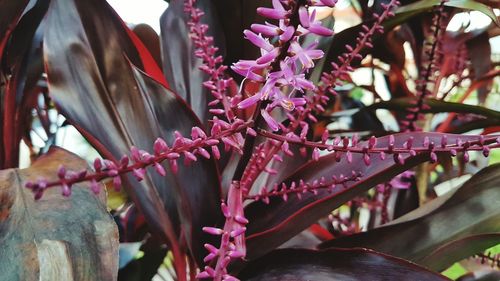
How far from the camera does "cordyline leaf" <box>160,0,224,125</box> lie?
1.91 ft

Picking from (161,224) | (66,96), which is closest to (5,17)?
(66,96)

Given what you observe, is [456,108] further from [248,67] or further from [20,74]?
[20,74]

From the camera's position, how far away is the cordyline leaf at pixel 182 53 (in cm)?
58

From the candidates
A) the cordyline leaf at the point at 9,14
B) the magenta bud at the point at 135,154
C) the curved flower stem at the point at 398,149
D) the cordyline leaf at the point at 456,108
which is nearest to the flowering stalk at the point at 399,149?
the curved flower stem at the point at 398,149

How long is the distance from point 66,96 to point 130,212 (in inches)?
12.6

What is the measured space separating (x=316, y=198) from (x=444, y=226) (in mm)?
122

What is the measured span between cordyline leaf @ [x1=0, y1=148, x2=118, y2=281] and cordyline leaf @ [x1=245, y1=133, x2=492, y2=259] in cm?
14

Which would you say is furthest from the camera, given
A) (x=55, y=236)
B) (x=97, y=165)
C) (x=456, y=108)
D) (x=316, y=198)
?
(x=456, y=108)

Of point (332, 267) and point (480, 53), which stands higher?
point (480, 53)

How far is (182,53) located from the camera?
59cm

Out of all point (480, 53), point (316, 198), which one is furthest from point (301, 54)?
point (480, 53)

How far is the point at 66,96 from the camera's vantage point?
45 cm

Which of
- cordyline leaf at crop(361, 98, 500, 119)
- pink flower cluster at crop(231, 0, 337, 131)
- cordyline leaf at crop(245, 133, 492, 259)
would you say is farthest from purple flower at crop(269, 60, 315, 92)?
cordyline leaf at crop(361, 98, 500, 119)

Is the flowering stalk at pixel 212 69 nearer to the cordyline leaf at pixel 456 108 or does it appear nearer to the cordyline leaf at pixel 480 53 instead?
the cordyline leaf at pixel 456 108
